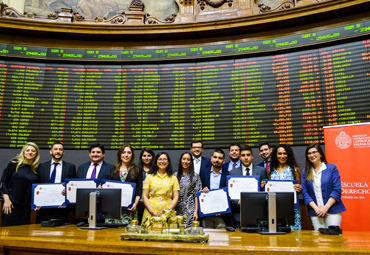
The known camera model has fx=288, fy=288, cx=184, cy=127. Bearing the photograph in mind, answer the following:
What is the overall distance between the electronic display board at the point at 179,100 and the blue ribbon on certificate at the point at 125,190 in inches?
71.9

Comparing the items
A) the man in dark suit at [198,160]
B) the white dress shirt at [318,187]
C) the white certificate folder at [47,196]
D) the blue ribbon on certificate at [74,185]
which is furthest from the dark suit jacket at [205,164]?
the white certificate folder at [47,196]

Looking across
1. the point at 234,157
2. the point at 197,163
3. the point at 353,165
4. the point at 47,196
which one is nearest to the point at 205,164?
the point at 197,163

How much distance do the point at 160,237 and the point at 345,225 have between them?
3207 millimetres

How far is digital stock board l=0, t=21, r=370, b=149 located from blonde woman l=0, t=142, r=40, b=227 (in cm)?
134

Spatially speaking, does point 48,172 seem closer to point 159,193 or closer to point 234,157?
point 159,193

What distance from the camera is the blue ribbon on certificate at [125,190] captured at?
341 centimetres

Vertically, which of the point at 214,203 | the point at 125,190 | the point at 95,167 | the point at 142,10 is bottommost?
the point at 214,203

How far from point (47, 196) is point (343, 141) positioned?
4.07 m

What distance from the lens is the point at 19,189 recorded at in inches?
149

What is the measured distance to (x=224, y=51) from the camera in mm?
5414

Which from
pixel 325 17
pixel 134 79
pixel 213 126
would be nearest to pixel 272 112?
pixel 213 126

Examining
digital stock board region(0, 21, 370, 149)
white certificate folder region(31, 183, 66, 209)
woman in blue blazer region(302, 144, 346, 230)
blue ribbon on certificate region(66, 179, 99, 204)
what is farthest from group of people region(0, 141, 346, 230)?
digital stock board region(0, 21, 370, 149)

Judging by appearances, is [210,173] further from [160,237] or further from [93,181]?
[160,237]

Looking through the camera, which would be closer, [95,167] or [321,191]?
[321,191]
